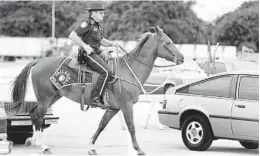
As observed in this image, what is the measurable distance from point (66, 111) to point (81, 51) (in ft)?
34.9

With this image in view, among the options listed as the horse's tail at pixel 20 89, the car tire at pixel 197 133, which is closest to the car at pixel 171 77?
the car tire at pixel 197 133

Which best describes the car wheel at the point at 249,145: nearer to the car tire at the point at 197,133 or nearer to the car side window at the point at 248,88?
the car tire at the point at 197,133

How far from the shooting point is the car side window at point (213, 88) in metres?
12.4

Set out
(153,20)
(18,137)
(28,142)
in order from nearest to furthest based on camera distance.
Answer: (28,142) < (18,137) < (153,20)

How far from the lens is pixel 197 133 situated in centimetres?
1254

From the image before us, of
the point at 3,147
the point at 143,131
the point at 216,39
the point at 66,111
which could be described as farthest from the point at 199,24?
the point at 3,147

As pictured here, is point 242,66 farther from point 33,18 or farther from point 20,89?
point 33,18

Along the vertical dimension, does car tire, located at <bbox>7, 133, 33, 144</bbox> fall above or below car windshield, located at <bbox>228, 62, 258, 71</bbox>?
below

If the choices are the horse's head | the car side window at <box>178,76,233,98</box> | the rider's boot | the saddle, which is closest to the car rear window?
the car side window at <box>178,76,233,98</box>

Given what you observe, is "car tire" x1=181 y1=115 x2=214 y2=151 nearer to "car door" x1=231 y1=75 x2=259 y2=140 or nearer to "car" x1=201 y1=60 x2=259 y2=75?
"car door" x1=231 y1=75 x2=259 y2=140

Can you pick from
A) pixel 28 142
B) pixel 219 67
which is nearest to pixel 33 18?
pixel 219 67

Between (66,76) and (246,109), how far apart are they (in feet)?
10.7

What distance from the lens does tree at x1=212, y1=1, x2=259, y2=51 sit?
234 ft

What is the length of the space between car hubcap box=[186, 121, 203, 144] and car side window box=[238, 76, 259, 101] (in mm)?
988
